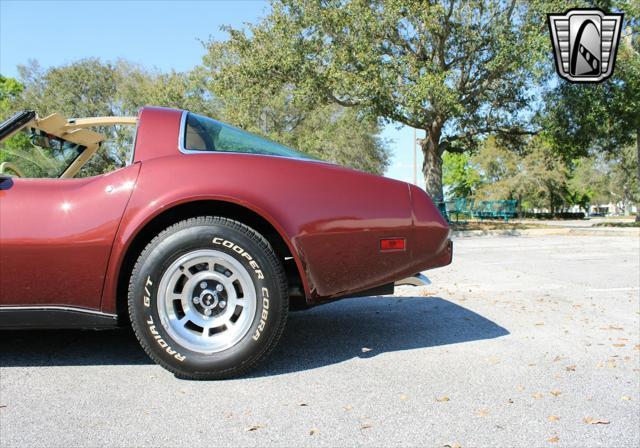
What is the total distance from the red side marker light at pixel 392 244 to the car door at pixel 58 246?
133 centimetres

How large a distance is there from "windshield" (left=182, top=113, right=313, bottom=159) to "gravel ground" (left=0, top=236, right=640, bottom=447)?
119 centimetres

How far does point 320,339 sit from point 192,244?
47.6 inches

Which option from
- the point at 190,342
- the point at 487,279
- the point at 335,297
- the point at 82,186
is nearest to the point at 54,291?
the point at 82,186

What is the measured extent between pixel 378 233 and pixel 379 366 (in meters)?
0.72

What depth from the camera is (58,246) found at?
2.39 metres

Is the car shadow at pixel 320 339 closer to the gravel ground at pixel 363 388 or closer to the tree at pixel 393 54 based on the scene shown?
the gravel ground at pixel 363 388

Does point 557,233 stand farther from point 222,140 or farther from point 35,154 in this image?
point 35,154

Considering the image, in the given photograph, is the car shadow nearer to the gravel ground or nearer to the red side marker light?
the gravel ground

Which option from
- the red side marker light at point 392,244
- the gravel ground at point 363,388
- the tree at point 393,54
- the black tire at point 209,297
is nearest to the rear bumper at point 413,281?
the red side marker light at point 392,244

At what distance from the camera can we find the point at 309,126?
32.7 meters

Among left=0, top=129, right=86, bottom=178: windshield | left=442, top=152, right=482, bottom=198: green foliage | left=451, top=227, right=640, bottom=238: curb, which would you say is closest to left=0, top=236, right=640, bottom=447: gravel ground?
left=0, top=129, right=86, bottom=178: windshield

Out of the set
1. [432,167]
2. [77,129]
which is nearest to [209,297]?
[77,129]

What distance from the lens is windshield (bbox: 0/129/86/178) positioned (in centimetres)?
320

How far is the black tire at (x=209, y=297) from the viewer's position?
7.82 ft
